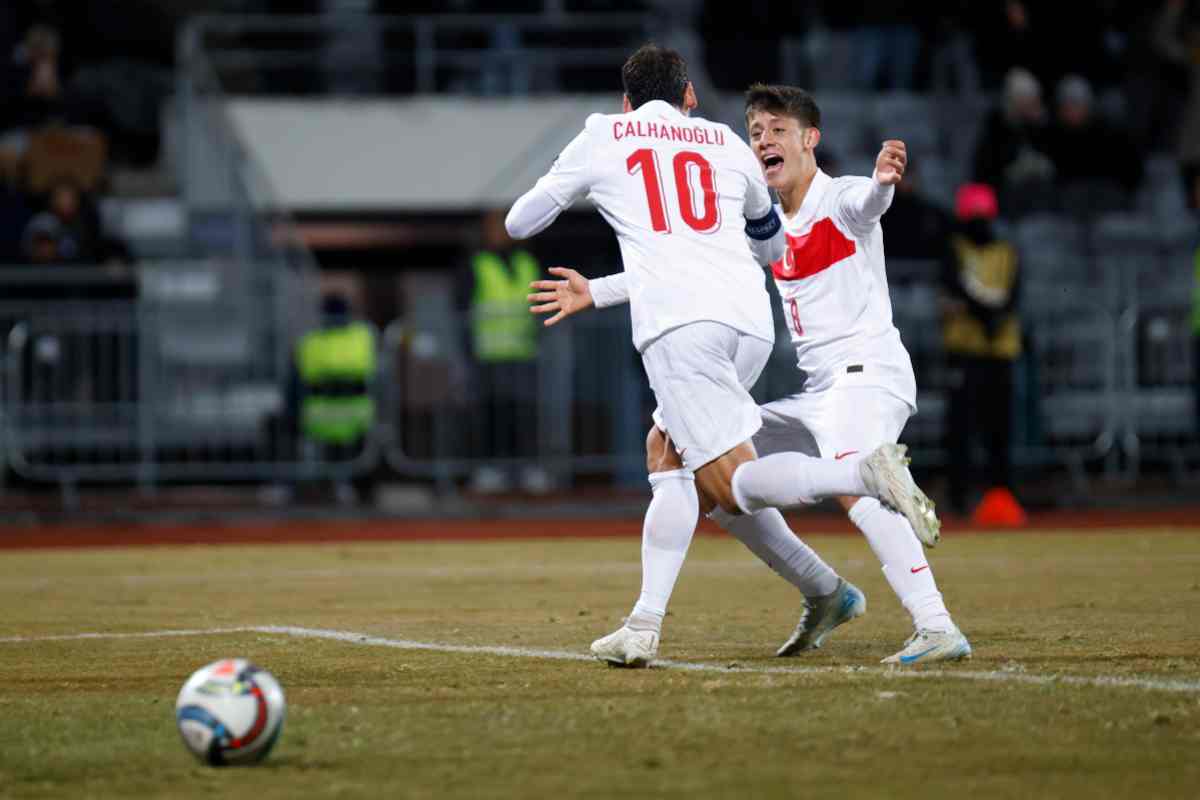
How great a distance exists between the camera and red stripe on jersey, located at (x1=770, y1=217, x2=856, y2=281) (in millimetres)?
7383

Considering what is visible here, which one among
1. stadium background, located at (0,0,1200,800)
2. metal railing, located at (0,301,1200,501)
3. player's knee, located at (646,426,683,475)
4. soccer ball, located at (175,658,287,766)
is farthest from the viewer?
metal railing, located at (0,301,1200,501)

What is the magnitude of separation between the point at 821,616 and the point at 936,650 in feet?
2.06

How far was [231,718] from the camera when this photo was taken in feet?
16.1

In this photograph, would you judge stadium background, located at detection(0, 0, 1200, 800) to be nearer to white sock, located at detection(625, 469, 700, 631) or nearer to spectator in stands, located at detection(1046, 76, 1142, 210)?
spectator in stands, located at detection(1046, 76, 1142, 210)

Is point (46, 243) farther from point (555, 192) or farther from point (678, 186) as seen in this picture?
point (678, 186)

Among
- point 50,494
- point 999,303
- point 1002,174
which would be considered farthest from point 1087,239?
point 50,494

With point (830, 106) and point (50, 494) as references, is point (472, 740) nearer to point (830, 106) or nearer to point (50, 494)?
point (50, 494)

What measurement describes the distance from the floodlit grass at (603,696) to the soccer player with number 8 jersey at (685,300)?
35cm

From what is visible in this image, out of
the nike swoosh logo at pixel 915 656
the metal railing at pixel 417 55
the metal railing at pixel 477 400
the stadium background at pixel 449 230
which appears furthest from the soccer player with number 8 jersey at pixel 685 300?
the metal railing at pixel 417 55

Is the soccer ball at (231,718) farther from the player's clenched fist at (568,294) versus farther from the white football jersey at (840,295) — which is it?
the white football jersey at (840,295)

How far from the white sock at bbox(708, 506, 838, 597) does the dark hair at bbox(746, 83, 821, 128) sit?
4.92 ft

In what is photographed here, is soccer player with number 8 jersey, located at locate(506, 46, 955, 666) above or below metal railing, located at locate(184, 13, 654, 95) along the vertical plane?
below

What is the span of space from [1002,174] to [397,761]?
55.1 feet

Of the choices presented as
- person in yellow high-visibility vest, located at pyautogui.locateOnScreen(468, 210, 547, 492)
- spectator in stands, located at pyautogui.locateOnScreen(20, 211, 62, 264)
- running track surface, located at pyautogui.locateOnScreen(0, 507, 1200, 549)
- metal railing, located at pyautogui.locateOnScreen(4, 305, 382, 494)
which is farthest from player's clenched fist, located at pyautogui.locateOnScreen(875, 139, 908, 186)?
spectator in stands, located at pyautogui.locateOnScreen(20, 211, 62, 264)
